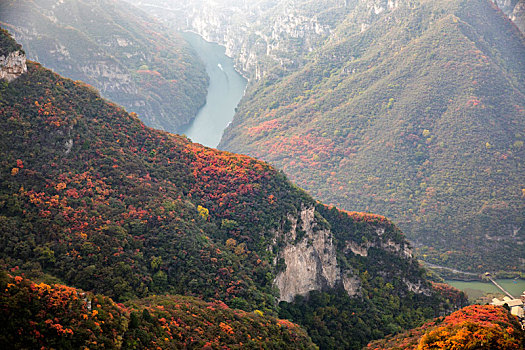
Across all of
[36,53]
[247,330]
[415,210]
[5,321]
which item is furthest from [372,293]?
[36,53]

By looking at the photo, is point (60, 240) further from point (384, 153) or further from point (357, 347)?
point (384, 153)

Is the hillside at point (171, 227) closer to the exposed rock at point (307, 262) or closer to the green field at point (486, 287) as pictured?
the exposed rock at point (307, 262)

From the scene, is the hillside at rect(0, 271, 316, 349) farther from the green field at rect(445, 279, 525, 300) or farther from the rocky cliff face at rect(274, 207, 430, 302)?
the green field at rect(445, 279, 525, 300)

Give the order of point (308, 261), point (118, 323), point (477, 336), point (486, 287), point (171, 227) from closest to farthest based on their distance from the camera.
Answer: point (118, 323) → point (477, 336) → point (171, 227) → point (308, 261) → point (486, 287)

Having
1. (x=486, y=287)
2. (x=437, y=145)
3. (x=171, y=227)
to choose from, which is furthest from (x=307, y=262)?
(x=437, y=145)

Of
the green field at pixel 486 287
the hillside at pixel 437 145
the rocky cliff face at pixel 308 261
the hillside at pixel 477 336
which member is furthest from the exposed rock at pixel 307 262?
the hillside at pixel 437 145

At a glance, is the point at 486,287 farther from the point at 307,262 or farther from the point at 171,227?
the point at 171,227
